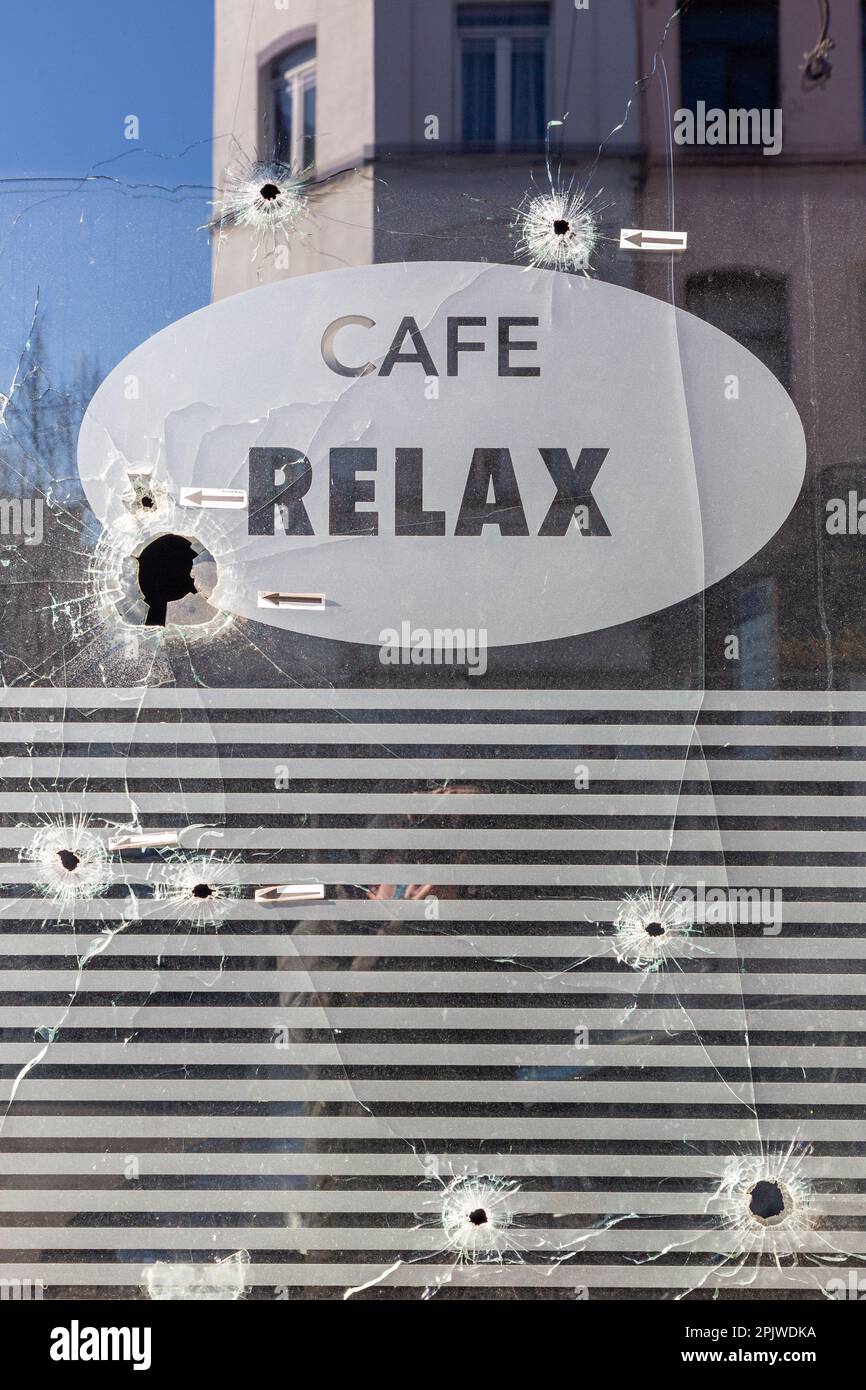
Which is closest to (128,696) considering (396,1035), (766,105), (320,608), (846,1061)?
(320,608)

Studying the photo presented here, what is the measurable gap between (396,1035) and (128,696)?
98 centimetres

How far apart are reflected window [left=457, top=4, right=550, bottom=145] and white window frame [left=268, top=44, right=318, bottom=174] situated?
13.9 inches

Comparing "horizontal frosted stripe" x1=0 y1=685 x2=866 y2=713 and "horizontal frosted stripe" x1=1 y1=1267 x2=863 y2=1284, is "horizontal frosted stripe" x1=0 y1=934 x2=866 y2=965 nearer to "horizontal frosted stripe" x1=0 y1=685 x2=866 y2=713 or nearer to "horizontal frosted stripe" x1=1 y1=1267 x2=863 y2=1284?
"horizontal frosted stripe" x1=0 y1=685 x2=866 y2=713

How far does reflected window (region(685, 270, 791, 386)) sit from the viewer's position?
218 centimetres

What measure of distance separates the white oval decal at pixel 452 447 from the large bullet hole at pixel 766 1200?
4.31 feet

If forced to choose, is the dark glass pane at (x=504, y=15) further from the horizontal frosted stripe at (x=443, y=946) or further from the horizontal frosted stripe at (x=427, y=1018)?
the horizontal frosted stripe at (x=427, y=1018)

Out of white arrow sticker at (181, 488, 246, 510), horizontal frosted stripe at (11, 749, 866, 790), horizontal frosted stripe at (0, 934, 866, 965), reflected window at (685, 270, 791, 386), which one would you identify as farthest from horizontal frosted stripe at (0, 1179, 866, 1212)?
reflected window at (685, 270, 791, 386)

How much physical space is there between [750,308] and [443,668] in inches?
43.0

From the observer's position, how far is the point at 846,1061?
6.97 ft

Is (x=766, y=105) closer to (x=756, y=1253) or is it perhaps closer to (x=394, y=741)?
(x=394, y=741)

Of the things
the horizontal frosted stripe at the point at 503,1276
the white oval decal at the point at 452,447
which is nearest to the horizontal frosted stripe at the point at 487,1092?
the horizontal frosted stripe at the point at 503,1276

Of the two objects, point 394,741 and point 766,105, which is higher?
point 766,105

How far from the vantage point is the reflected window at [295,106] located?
84.5 inches

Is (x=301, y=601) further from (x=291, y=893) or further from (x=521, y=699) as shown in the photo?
(x=291, y=893)
